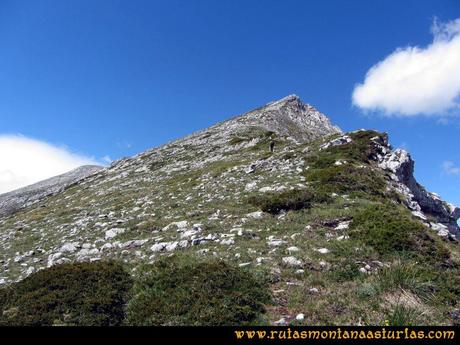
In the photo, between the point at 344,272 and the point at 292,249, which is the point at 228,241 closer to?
the point at 292,249

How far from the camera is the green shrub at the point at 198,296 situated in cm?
972

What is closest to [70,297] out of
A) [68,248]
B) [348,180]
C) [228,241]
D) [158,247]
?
[158,247]

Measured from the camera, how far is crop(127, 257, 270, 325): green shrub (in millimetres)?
9719

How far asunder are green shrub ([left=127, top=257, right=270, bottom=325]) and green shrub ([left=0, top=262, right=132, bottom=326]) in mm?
669

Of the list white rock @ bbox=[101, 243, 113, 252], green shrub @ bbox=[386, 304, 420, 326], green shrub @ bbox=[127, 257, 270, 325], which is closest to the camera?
green shrub @ bbox=[386, 304, 420, 326]

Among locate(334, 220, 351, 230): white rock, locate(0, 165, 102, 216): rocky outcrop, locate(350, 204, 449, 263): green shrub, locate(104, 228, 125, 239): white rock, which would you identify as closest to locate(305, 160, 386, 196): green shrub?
locate(334, 220, 351, 230): white rock

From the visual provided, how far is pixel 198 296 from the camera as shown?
10633 millimetres

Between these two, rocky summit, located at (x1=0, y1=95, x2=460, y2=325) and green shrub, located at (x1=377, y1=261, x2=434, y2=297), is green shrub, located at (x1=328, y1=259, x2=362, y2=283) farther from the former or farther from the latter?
green shrub, located at (x1=377, y1=261, x2=434, y2=297)

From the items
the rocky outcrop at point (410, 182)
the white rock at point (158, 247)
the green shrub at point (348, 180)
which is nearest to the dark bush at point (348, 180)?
the green shrub at point (348, 180)

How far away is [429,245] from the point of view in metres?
13.7

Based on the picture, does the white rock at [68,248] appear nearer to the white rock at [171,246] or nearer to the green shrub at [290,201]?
the white rock at [171,246]

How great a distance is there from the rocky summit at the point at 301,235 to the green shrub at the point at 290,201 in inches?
2.3

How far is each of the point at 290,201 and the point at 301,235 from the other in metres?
4.41
